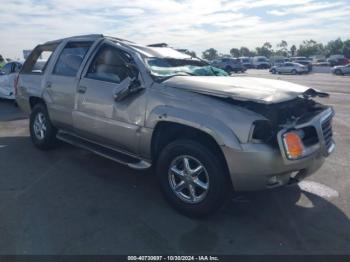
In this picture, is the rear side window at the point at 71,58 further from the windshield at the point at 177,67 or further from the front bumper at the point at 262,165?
the front bumper at the point at 262,165

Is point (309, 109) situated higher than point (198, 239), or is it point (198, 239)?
point (309, 109)

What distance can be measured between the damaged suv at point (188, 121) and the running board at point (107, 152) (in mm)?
13

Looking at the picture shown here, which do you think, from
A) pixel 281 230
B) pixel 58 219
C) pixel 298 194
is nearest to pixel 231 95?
pixel 281 230

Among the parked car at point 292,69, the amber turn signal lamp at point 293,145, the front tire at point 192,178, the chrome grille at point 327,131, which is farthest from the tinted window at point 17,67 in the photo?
the parked car at point 292,69

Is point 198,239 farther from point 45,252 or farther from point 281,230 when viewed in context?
point 45,252

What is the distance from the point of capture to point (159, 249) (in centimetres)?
314

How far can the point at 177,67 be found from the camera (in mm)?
4609

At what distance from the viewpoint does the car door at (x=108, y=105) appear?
4.12 metres

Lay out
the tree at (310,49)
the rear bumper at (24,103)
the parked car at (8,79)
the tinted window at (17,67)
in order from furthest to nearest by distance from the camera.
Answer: the tree at (310,49) → the parked car at (8,79) → the tinted window at (17,67) → the rear bumper at (24,103)

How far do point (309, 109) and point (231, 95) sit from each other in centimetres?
118

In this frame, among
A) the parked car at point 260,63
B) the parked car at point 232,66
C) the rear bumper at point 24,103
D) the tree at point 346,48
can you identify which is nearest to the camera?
the rear bumper at point 24,103

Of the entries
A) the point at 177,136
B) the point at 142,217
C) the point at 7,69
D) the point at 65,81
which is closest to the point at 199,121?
the point at 177,136

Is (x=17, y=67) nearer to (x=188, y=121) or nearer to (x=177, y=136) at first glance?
(x=177, y=136)

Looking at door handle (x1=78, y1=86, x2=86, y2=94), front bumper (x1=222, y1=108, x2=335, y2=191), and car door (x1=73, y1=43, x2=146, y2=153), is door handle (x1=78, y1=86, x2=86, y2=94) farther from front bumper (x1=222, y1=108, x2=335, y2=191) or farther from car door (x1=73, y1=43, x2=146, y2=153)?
front bumper (x1=222, y1=108, x2=335, y2=191)
